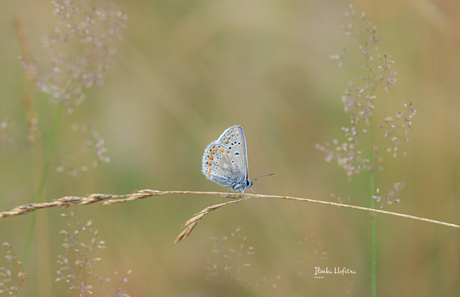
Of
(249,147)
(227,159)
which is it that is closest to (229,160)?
(227,159)

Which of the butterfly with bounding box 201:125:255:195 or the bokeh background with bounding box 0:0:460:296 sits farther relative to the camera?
the bokeh background with bounding box 0:0:460:296

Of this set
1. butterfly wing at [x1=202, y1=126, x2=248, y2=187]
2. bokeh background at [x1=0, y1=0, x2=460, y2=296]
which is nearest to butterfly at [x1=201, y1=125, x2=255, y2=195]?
butterfly wing at [x1=202, y1=126, x2=248, y2=187]

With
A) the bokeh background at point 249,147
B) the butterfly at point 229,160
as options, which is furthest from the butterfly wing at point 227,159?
the bokeh background at point 249,147

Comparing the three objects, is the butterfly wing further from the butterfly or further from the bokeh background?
the bokeh background

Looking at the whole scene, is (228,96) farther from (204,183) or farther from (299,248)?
(299,248)

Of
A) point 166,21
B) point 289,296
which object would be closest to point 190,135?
point 166,21

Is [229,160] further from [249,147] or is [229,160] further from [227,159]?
[249,147]
